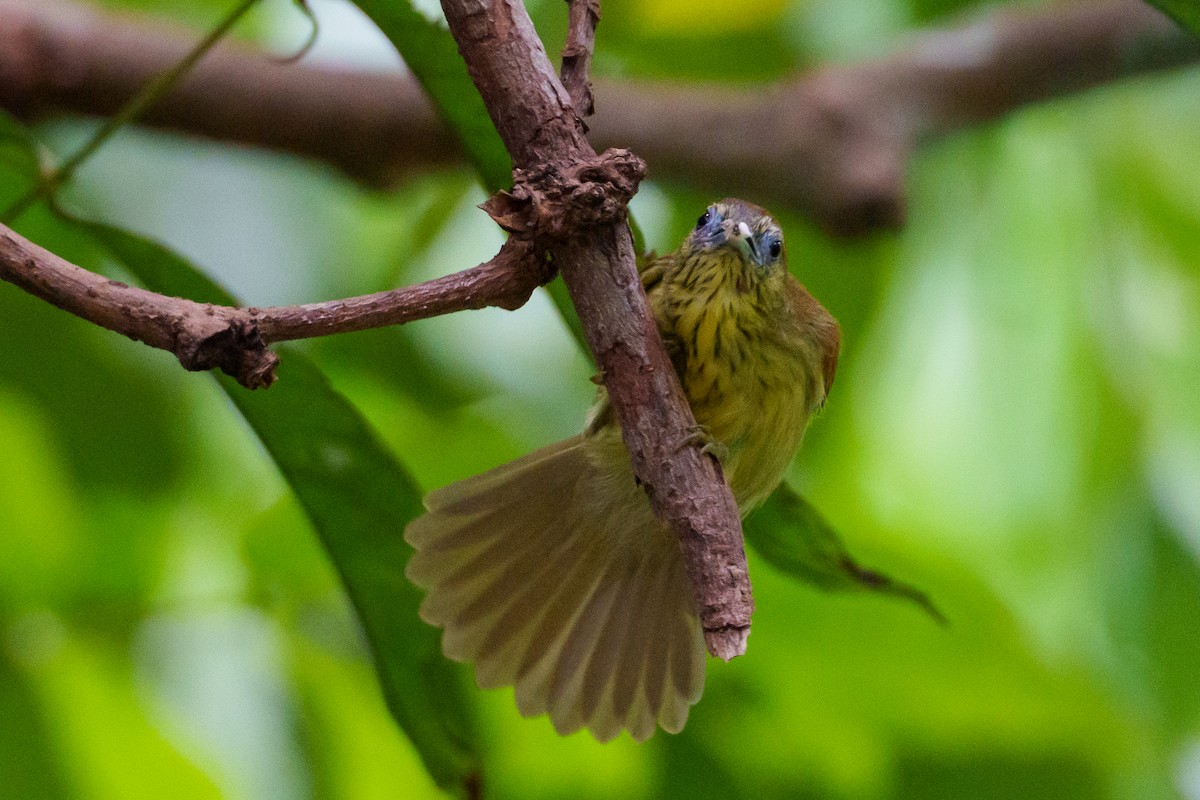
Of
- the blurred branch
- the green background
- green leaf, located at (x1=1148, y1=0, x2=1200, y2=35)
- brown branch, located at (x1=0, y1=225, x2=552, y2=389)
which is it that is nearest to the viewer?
brown branch, located at (x1=0, y1=225, x2=552, y2=389)

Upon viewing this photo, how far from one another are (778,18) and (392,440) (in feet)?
5.89

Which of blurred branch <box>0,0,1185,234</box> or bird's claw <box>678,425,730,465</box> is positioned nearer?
bird's claw <box>678,425,730,465</box>

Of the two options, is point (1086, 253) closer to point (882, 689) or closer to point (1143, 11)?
point (1143, 11)

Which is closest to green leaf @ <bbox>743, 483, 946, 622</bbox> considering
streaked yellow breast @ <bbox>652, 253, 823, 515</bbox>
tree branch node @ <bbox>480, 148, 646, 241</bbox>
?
streaked yellow breast @ <bbox>652, 253, 823, 515</bbox>

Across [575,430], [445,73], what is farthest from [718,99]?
[445,73]

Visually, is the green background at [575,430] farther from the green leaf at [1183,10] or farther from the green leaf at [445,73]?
the green leaf at [1183,10]

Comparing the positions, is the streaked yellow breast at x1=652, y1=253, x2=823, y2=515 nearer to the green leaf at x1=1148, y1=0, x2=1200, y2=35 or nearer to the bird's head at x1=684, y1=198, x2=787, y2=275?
the bird's head at x1=684, y1=198, x2=787, y2=275

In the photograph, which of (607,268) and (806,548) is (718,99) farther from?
(607,268)

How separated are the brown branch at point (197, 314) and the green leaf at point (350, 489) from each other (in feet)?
2.13

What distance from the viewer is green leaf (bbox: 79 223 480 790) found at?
6.93ft

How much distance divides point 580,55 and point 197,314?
52 cm

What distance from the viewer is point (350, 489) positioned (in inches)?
85.8

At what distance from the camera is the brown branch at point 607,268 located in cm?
148

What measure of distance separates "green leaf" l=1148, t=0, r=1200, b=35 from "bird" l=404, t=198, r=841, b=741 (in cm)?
86
